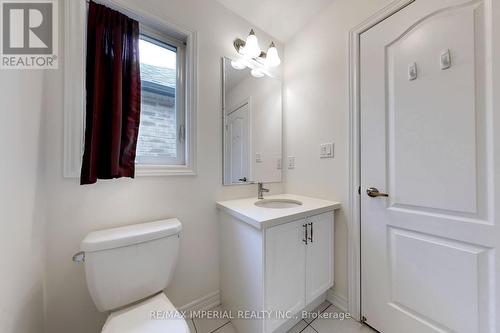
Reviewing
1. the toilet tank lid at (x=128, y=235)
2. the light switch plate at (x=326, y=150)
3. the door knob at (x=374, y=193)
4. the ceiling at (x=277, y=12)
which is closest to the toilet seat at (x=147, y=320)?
the toilet tank lid at (x=128, y=235)

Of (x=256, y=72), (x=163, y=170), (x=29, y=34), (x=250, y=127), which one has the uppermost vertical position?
(x=256, y=72)

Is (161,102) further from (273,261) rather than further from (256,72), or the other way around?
(273,261)

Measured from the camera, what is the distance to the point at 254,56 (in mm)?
1598

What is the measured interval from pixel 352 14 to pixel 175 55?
4.29 ft

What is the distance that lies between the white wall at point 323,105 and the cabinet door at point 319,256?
91 mm

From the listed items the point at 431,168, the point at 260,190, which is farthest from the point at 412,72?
the point at 260,190

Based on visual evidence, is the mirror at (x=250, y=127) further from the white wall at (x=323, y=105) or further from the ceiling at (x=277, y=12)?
the ceiling at (x=277, y=12)

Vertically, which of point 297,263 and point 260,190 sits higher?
point 260,190

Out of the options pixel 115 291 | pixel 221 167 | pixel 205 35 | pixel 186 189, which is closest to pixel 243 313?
pixel 115 291

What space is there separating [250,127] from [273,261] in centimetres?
108

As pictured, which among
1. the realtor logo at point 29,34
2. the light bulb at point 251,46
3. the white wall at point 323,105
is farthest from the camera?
the light bulb at point 251,46

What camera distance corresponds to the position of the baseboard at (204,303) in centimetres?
136

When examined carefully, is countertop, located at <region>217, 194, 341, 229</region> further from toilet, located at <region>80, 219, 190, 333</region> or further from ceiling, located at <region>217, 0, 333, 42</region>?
ceiling, located at <region>217, 0, 333, 42</region>

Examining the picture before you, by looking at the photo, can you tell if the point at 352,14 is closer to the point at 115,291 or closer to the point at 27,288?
the point at 115,291
